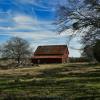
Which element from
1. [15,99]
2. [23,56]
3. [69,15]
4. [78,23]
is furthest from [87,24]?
[23,56]

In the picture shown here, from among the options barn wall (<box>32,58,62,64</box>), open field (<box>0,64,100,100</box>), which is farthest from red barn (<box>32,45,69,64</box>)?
open field (<box>0,64,100,100</box>)

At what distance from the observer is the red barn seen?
11088cm

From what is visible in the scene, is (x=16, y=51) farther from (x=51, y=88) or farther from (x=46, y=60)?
(x=51, y=88)

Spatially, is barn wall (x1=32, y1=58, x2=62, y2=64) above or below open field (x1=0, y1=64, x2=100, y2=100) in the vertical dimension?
above

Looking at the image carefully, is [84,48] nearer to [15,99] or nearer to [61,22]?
[61,22]

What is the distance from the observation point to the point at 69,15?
93.7 ft

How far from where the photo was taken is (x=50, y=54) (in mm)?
115062

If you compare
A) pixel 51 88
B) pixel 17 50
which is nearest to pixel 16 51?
pixel 17 50

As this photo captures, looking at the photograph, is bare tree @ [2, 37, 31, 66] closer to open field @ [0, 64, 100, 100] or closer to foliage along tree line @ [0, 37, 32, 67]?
foliage along tree line @ [0, 37, 32, 67]

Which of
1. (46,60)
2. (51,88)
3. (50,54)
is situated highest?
(50,54)

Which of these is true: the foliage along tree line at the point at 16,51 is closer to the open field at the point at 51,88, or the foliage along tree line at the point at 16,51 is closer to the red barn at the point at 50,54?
the red barn at the point at 50,54

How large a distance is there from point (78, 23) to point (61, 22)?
223 centimetres

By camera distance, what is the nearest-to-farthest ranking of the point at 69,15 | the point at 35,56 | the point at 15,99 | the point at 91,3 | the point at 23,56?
1. the point at 15,99
2. the point at 91,3
3. the point at 69,15
4. the point at 23,56
5. the point at 35,56

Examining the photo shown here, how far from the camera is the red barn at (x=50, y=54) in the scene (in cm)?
11088
